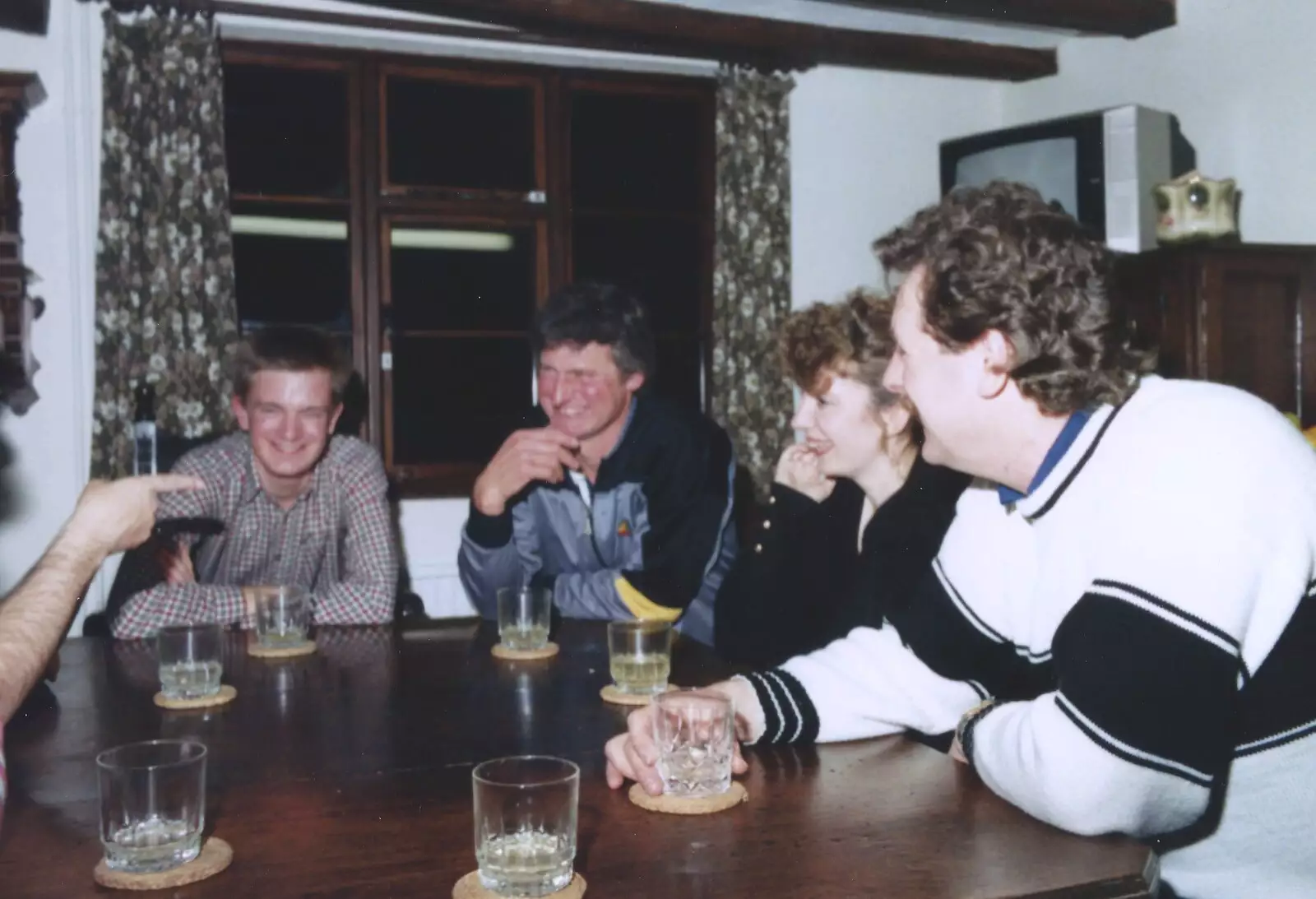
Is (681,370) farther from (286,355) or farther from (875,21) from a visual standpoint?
(286,355)

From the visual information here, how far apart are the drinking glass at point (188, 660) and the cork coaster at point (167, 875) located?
608 mm

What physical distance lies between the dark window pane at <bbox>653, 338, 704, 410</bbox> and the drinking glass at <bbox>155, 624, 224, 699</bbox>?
319 cm

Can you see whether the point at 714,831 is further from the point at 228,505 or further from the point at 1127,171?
the point at 1127,171

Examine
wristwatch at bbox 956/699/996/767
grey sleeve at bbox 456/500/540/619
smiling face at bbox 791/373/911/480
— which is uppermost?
smiling face at bbox 791/373/911/480

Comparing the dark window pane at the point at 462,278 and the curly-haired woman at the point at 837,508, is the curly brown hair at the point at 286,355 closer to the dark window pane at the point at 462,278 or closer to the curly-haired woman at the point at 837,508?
the curly-haired woman at the point at 837,508

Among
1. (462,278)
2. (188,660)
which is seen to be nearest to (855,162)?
(188,660)

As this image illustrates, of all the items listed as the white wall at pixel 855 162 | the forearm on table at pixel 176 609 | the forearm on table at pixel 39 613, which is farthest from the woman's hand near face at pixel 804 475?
the white wall at pixel 855 162

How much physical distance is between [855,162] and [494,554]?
9.71ft

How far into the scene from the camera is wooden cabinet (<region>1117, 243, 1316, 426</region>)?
3.62 metres

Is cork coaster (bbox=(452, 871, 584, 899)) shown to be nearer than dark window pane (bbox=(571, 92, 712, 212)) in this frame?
Yes

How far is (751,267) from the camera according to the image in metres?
4.64

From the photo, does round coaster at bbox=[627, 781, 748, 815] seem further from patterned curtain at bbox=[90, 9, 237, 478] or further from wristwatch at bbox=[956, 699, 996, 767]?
patterned curtain at bbox=[90, 9, 237, 478]

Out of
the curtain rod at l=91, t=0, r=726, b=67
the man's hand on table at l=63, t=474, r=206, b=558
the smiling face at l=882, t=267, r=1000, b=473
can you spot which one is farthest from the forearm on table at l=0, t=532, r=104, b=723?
the curtain rod at l=91, t=0, r=726, b=67

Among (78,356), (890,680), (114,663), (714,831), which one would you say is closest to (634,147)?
(78,356)
